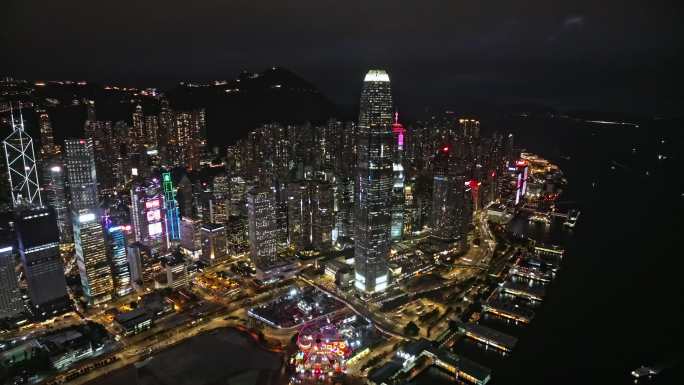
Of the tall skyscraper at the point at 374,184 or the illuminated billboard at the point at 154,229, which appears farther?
the illuminated billboard at the point at 154,229

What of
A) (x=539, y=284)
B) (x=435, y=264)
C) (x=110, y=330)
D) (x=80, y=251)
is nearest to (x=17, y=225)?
(x=80, y=251)

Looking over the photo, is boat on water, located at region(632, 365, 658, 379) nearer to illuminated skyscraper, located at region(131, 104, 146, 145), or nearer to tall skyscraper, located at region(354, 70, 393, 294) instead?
tall skyscraper, located at region(354, 70, 393, 294)

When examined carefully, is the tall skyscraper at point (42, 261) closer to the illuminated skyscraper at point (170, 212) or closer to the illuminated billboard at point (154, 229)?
the illuminated billboard at point (154, 229)

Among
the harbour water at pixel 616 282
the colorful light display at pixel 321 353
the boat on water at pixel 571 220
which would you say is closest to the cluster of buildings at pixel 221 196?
the colorful light display at pixel 321 353

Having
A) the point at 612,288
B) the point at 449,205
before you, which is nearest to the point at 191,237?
the point at 449,205

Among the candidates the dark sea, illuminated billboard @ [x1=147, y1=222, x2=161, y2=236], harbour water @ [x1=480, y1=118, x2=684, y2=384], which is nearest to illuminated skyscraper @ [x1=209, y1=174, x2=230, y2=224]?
illuminated billboard @ [x1=147, y1=222, x2=161, y2=236]

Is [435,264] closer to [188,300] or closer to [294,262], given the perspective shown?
[294,262]
